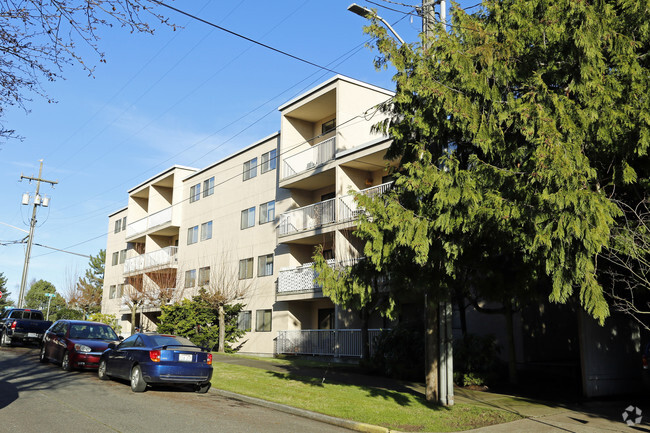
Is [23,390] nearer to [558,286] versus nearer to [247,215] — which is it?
[558,286]

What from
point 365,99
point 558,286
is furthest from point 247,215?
point 558,286

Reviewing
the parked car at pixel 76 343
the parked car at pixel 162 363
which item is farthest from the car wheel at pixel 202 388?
the parked car at pixel 76 343

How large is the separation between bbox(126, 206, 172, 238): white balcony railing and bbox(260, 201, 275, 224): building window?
1098cm

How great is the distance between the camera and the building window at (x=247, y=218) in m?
31.2

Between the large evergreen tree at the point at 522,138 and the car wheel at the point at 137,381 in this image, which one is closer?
the large evergreen tree at the point at 522,138

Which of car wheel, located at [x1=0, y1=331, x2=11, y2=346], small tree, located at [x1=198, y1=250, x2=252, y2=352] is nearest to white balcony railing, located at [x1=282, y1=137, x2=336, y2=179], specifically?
small tree, located at [x1=198, y1=250, x2=252, y2=352]

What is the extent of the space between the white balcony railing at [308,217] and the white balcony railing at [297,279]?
178 cm

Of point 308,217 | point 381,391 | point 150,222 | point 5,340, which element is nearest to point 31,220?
point 150,222

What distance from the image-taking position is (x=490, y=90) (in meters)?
9.63

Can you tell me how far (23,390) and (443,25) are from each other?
11.8 metres

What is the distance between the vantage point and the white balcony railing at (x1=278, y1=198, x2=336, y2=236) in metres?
24.7

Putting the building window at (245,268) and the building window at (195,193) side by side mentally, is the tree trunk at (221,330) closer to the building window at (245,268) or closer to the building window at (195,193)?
the building window at (245,268)

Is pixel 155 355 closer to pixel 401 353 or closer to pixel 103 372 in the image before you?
pixel 103 372

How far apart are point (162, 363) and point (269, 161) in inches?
738
